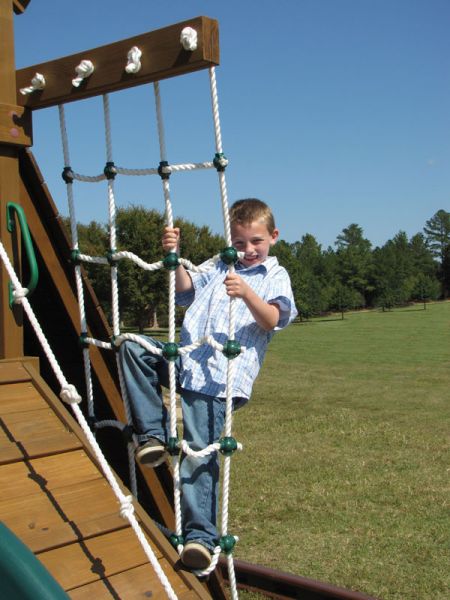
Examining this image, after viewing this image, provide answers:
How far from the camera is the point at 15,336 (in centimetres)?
312

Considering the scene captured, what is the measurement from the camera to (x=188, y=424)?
289cm

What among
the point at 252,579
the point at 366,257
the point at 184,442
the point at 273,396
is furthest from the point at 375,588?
the point at 366,257

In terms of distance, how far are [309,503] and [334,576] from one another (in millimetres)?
1688

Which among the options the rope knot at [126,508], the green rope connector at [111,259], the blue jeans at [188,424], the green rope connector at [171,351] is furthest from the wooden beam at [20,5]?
the rope knot at [126,508]

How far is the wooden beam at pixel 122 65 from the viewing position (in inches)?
103

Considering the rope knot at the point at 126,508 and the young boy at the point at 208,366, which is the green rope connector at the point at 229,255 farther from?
the rope knot at the point at 126,508

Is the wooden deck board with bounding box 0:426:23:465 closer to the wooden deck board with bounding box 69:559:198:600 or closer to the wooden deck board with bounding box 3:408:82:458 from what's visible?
the wooden deck board with bounding box 3:408:82:458

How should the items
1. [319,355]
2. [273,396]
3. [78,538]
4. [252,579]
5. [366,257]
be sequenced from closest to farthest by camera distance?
[78,538] → [252,579] → [273,396] → [319,355] → [366,257]

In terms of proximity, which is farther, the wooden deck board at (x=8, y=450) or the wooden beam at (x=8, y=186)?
the wooden beam at (x=8, y=186)

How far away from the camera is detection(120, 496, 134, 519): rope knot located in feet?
7.92

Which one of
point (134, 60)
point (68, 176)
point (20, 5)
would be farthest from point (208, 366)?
point (20, 5)

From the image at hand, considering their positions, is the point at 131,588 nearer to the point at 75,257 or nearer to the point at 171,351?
the point at 171,351

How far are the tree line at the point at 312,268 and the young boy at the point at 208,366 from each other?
256 inches

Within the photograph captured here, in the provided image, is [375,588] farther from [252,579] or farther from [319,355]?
[319,355]
